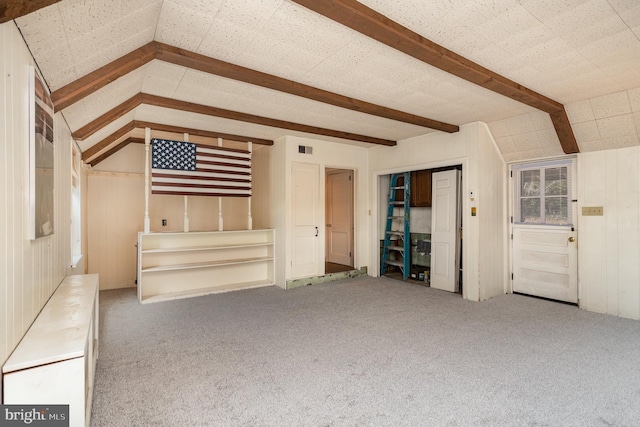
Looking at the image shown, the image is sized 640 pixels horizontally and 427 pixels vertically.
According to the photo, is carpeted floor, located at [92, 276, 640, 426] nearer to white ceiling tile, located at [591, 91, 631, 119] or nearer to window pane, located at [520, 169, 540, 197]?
window pane, located at [520, 169, 540, 197]

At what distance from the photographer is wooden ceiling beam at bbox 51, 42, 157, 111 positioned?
8.26 feet

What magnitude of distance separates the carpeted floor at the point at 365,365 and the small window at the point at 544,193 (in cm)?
132

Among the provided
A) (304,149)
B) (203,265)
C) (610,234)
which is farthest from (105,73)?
(610,234)

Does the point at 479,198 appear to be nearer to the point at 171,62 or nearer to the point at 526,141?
the point at 526,141

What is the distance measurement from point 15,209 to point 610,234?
604cm

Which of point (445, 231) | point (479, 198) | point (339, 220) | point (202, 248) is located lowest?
point (202, 248)

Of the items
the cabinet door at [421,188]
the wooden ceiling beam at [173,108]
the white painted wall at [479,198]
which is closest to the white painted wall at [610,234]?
the white painted wall at [479,198]

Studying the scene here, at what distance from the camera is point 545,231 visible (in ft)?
16.6

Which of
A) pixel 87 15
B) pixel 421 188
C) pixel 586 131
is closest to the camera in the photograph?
pixel 87 15

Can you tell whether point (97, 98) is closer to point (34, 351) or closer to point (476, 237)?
point (34, 351)

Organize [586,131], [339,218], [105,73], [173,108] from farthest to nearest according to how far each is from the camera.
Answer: [339,218] → [586,131] → [173,108] → [105,73]

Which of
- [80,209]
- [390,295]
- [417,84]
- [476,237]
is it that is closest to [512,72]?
[417,84]

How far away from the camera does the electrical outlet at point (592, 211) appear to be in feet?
14.7

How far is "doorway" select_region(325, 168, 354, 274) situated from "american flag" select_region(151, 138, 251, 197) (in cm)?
271
